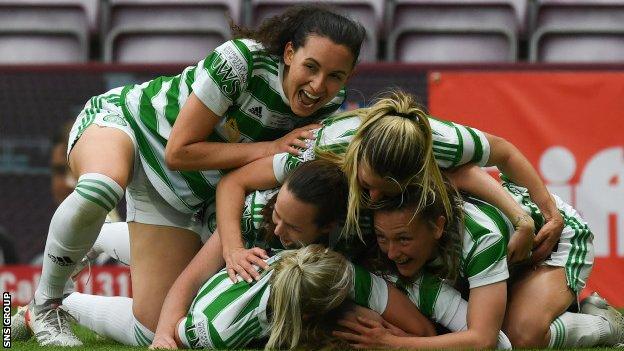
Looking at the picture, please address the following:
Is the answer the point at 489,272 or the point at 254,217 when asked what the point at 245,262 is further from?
the point at 489,272

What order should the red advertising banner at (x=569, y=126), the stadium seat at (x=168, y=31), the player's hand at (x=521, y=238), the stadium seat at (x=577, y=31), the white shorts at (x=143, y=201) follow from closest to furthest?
the player's hand at (x=521, y=238) < the white shorts at (x=143, y=201) < the red advertising banner at (x=569, y=126) < the stadium seat at (x=577, y=31) < the stadium seat at (x=168, y=31)

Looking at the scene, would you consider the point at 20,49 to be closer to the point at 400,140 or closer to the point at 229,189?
the point at 229,189

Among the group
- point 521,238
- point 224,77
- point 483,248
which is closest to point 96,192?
point 224,77

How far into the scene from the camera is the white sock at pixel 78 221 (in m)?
3.97

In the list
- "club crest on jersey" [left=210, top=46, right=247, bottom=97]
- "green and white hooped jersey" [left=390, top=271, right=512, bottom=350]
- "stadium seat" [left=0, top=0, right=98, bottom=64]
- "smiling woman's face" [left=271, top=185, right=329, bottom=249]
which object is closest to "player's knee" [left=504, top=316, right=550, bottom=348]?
"green and white hooped jersey" [left=390, top=271, right=512, bottom=350]

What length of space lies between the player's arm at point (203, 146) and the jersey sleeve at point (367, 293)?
53 cm

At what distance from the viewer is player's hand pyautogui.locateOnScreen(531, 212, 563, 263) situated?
4168mm

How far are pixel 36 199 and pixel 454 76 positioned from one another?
212cm

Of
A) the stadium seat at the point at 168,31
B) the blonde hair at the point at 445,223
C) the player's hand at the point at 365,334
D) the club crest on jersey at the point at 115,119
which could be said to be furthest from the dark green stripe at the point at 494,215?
the stadium seat at the point at 168,31

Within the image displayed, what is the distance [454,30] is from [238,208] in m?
2.88

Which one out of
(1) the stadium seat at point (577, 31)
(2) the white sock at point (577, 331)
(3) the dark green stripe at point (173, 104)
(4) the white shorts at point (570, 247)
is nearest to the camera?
(2) the white sock at point (577, 331)

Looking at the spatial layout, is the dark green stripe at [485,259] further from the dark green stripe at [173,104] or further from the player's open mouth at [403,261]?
the dark green stripe at [173,104]

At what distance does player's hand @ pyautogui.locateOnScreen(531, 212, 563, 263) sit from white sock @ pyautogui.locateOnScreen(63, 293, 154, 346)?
1.33 m

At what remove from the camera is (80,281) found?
19.6ft
